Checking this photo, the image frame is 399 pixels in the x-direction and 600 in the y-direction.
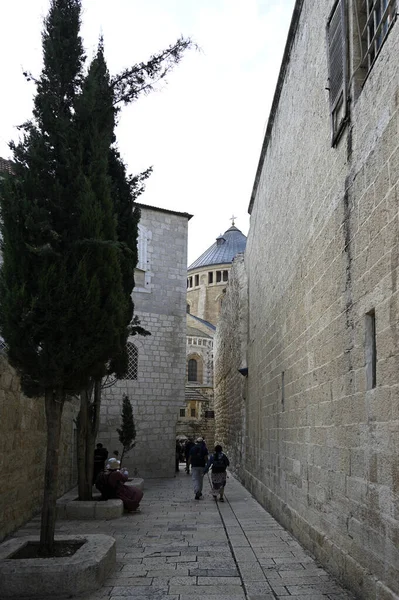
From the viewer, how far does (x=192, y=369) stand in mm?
38812

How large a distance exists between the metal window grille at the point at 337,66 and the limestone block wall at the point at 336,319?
19 centimetres

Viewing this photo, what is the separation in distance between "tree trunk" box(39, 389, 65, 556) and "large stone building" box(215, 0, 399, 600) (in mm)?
2598

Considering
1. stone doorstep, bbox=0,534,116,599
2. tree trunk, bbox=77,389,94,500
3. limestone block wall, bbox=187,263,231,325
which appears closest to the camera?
stone doorstep, bbox=0,534,116,599

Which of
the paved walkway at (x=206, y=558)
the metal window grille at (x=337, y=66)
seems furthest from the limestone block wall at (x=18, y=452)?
the metal window grille at (x=337, y=66)

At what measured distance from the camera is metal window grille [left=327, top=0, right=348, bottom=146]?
4957 mm

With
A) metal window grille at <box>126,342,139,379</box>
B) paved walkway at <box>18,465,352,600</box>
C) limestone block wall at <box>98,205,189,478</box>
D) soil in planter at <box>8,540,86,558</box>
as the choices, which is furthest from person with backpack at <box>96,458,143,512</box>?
metal window grille at <box>126,342,139,379</box>

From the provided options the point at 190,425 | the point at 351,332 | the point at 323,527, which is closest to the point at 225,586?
the point at 323,527

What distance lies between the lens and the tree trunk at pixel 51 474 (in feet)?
16.5

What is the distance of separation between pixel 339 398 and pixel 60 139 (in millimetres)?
3749

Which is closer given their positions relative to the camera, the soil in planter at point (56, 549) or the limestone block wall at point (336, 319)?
the limestone block wall at point (336, 319)

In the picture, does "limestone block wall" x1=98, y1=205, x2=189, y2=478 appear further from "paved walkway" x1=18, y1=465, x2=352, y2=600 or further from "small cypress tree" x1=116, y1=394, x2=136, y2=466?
"paved walkway" x1=18, y1=465, x2=352, y2=600

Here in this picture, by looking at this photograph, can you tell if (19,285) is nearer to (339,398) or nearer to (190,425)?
(339,398)

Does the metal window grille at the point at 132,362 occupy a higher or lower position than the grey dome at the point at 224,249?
lower

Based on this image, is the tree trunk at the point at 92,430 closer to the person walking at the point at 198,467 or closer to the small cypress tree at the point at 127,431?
the person walking at the point at 198,467
